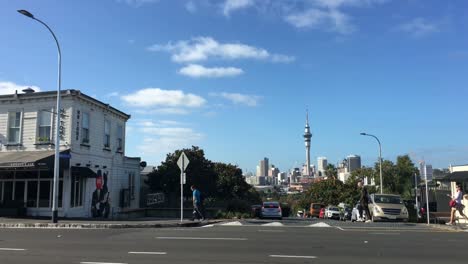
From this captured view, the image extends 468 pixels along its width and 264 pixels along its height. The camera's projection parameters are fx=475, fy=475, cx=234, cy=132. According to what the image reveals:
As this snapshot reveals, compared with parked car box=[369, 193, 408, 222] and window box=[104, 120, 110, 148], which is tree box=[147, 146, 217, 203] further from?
parked car box=[369, 193, 408, 222]

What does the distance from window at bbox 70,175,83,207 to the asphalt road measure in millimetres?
11732

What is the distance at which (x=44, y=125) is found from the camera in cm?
2705

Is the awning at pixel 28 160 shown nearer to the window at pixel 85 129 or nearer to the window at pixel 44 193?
the window at pixel 44 193

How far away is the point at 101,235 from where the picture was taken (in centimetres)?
1564

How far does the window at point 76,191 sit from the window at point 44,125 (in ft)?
9.39

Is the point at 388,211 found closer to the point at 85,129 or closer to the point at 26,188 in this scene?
the point at 85,129

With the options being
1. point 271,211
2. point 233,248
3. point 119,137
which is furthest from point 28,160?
point 233,248

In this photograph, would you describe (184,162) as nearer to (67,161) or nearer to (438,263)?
(67,161)

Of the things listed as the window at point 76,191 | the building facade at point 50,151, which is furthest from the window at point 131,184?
the window at point 76,191

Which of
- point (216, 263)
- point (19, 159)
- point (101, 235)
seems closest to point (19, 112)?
point (19, 159)

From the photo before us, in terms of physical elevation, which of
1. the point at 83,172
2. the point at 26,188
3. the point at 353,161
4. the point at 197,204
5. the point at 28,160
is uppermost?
the point at 353,161

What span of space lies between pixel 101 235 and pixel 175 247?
4.55 metres

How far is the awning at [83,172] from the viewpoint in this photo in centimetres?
2631

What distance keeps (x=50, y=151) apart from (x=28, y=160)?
225cm
